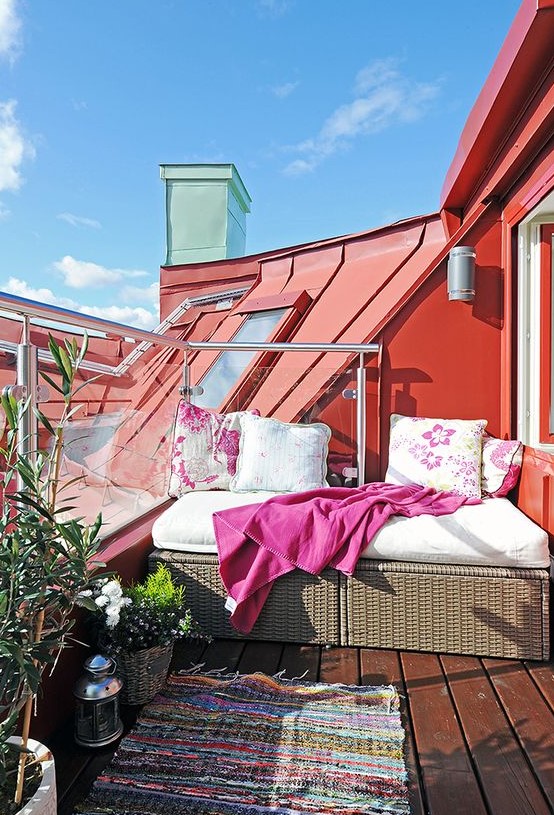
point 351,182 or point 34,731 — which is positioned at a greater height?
point 351,182

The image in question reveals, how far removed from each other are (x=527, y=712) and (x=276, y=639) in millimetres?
1006

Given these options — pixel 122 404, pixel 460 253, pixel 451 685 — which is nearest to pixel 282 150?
pixel 460 253

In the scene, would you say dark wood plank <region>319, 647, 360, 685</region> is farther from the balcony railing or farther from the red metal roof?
the red metal roof

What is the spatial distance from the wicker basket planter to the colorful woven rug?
0.05 m

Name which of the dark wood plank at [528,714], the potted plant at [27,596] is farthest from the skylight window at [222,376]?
the potted plant at [27,596]

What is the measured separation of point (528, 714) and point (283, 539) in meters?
1.07

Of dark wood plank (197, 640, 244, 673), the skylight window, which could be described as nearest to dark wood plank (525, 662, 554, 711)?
dark wood plank (197, 640, 244, 673)

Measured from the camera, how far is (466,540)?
7.89 feet

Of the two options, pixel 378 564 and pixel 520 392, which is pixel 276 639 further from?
pixel 520 392

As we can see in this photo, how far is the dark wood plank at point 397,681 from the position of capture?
1.58 metres

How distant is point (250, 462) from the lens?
10.4 feet

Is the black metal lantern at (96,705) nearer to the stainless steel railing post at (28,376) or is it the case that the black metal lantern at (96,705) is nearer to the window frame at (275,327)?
the stainless steel railing post at (28,376)

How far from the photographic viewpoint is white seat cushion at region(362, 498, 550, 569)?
7.72 ft

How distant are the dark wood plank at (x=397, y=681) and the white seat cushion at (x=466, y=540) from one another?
1.28 ft
